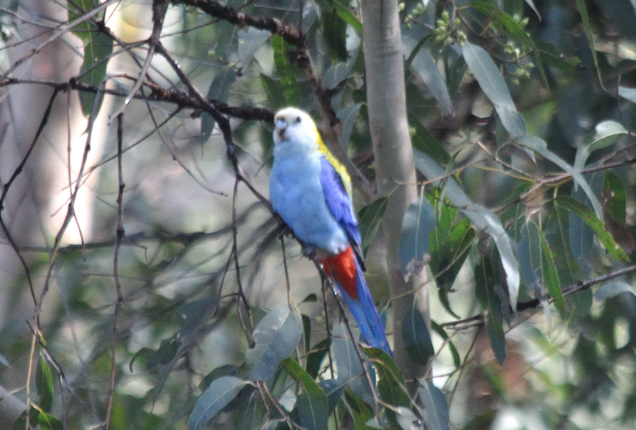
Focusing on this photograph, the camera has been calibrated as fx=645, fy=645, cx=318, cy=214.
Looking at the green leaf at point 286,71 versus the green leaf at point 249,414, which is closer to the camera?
the green leaf at point 249,414

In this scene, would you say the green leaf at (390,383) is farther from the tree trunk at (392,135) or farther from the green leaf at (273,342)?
the tree trunk at (392,135)

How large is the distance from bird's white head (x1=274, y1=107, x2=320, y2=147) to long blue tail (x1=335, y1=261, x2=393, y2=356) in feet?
1.55

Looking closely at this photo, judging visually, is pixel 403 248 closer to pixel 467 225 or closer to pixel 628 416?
pixel 467 225

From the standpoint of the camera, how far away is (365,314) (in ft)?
7.27

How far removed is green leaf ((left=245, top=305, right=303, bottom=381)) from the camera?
1.41 m

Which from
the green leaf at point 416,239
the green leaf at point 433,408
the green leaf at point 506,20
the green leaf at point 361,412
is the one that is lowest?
the green leaf at point 433,408

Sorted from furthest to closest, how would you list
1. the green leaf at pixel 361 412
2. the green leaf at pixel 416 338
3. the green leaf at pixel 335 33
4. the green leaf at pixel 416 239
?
the green leaf at pixel 335 33
the green leaf at pixel 416 338
the green leaf at pixel 416 239
the green leaf at pixel 361 412

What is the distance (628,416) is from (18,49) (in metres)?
3.13

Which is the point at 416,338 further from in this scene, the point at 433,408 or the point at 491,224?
the point at 491,224

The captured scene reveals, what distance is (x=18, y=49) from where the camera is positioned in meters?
2.86

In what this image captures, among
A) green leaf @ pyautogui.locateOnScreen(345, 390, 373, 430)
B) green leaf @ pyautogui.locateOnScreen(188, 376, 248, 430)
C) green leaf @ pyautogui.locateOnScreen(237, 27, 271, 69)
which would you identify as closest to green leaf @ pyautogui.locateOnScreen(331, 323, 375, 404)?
green leaf @ pyautogui.locateOnScreen(345, 390, 373, 430)

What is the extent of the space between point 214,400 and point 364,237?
792 mm

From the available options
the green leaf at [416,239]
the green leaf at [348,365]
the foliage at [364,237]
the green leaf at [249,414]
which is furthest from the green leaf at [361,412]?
the green leaf at [416,239]

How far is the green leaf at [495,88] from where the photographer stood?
1.72 m
